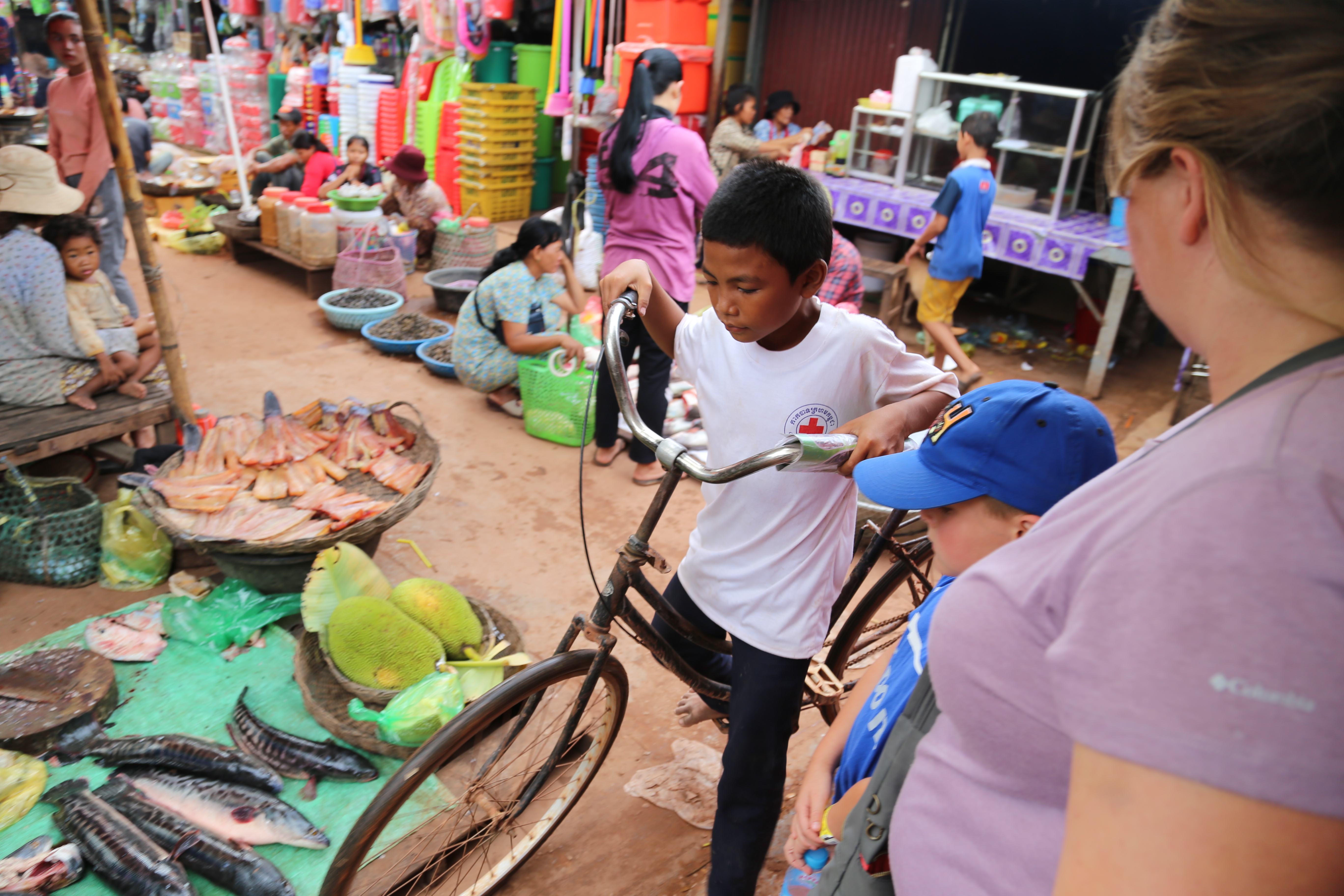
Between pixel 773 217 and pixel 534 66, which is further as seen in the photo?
pixel 534 66

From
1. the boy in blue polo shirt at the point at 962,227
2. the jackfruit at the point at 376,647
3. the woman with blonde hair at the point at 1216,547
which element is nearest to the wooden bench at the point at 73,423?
the jackfruit at the point at 376,647

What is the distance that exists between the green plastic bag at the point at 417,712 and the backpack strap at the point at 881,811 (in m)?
1.62

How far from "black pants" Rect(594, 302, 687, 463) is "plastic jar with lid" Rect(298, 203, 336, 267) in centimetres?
375

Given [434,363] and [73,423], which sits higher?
[73,423]

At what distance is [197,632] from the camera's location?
10.2 ft

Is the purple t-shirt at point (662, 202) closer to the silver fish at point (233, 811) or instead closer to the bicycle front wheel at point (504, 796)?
the bicycle front wheel at point (504, 796)

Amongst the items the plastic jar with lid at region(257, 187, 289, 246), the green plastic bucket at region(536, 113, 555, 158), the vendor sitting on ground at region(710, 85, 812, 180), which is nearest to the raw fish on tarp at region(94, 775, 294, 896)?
the plastic jar with lid at region(257, 187, 289, 246)

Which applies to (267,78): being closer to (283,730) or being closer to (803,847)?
(283,730)

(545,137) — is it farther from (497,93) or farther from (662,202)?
(662,202)

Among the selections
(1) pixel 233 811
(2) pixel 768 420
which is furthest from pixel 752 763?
(1) pixel 233 811

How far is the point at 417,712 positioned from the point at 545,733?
0.54 m

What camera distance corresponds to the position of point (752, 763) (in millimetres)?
1960

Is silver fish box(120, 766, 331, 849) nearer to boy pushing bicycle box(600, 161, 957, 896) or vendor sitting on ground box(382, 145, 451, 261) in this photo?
boy pushing bicycle box(600, 161, 957, 896)

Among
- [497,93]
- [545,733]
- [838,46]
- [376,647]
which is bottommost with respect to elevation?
[376,647]
